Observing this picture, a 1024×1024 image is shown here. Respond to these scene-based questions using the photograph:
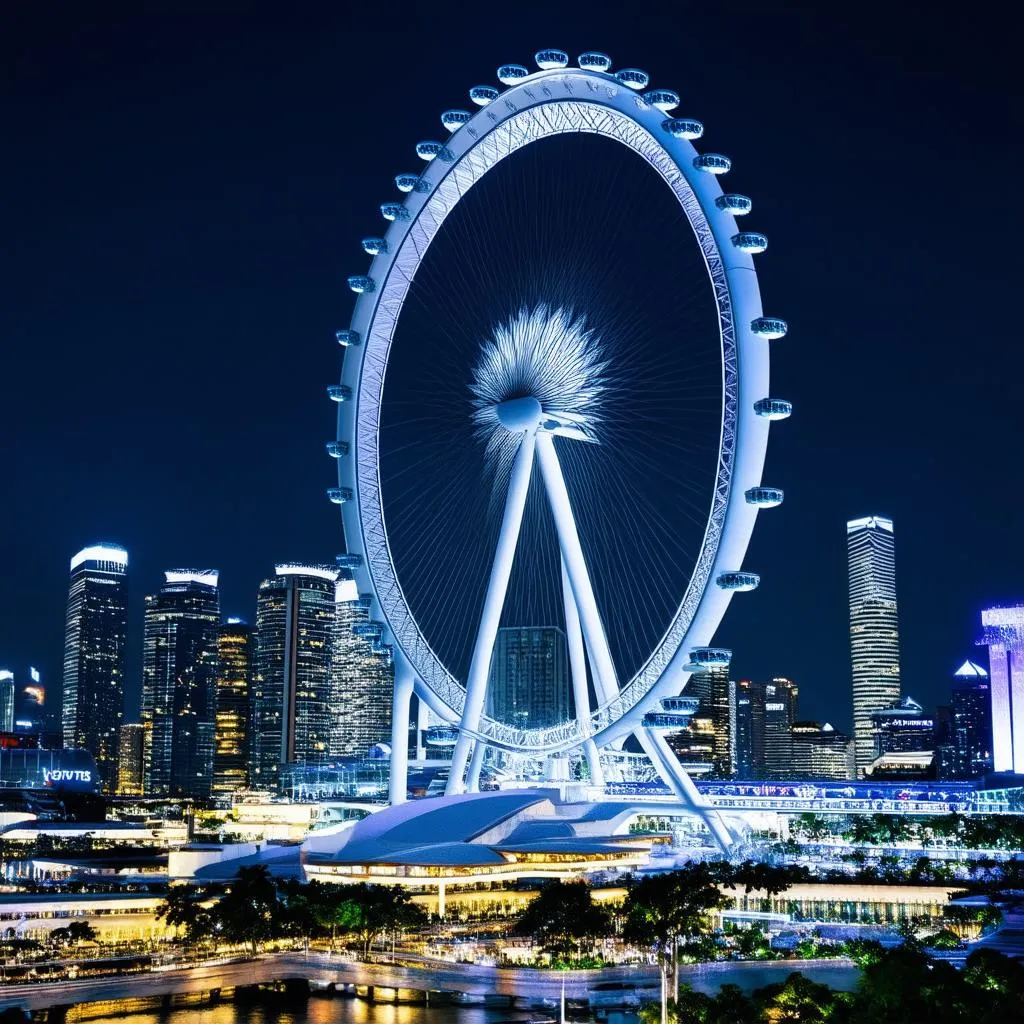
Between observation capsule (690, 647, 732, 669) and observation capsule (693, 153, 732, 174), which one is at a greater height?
observation capsule (693, 153, 732, 174)

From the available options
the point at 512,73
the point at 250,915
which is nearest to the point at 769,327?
the point at 512,73

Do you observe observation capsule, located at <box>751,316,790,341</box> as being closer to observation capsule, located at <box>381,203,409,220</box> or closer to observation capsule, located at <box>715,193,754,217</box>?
observation capsule, located at <box>715,193,754,217</box>

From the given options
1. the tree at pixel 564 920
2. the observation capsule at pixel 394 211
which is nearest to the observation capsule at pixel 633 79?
the observation capsule at pixel 394 211

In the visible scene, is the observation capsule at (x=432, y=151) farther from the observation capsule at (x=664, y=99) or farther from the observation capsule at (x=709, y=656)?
the observation capsule at (x=709, y=656)

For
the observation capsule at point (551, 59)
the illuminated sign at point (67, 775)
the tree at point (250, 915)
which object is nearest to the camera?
the tree at point (250, 915)

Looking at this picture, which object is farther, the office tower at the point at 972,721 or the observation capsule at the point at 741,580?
the office tower at the point at 972,721

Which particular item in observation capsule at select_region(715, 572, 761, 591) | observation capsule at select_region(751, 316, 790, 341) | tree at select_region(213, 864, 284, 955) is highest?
observation capsule at select_region(751, 316, 790, 341)

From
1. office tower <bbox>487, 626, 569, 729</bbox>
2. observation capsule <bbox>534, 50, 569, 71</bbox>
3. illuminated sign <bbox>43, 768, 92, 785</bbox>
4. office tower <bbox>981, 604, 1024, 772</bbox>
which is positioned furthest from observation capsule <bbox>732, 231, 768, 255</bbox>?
illuminated sign <bbox>43, 768, 92, 785</bbox>

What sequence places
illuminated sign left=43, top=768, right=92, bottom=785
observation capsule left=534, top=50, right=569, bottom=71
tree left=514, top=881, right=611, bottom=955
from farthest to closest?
1. illuminated sign left=43, top=768, right=92, bottom=785
2. observation capsule left=534, top=50, right=569, bottom=71
3. tree left=514, top=881, right=611, bottom=955
